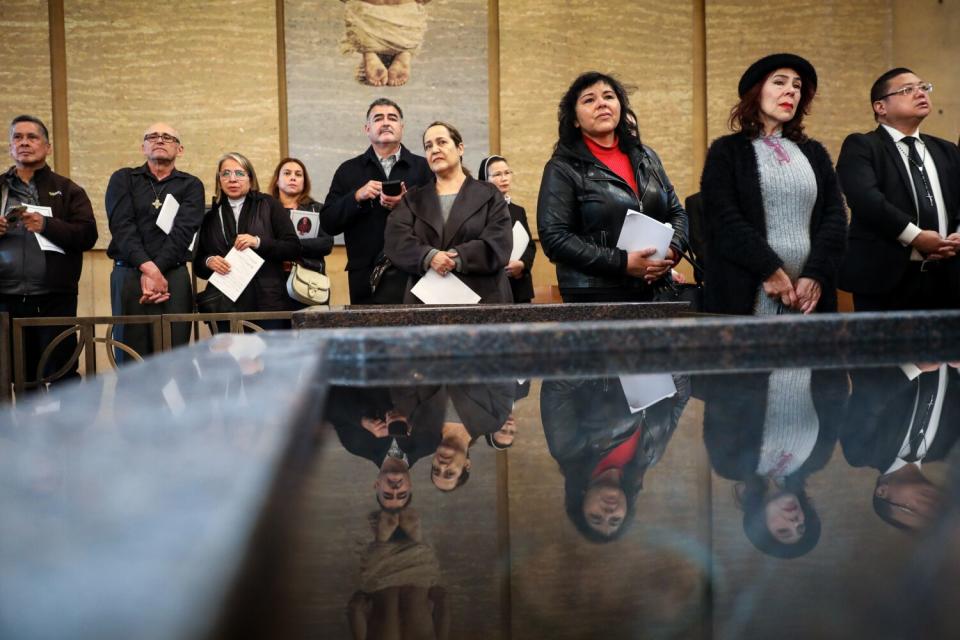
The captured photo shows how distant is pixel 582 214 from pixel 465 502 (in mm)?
3322

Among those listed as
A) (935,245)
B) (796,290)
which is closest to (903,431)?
(796,290)

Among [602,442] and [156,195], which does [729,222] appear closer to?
[602,442]

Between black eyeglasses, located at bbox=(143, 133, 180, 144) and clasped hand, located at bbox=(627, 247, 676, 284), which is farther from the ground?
black eyeglasses, located at bbox=(143, 133, 180, 144)

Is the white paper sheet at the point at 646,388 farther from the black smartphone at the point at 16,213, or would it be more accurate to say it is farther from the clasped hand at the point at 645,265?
the black smartphone at the point at 16,213

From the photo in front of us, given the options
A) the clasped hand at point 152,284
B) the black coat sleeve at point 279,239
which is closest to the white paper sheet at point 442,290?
the black coat sleeve at point 279,239

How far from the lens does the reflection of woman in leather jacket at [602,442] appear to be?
92 centimetres

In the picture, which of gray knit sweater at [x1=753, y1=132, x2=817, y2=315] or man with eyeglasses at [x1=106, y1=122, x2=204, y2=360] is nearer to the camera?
gray knit sweater at [x1=753, y1=132, x2=817, y2=315]

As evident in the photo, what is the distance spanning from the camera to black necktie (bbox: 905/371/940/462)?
1140mm

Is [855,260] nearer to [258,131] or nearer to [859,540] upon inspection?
[859,540]

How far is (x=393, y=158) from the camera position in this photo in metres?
6.01

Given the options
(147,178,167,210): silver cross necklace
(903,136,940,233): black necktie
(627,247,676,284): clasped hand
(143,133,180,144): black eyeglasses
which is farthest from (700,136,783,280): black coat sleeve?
(143,133,180,144): black eyeglasses

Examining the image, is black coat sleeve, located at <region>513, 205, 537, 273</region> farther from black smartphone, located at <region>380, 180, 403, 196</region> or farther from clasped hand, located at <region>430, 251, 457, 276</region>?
clasped hand, located at <region>430, 251, 457, 276</region>

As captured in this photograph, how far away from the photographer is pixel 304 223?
6543mm

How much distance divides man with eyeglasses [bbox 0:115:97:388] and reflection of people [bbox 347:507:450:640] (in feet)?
17.5
